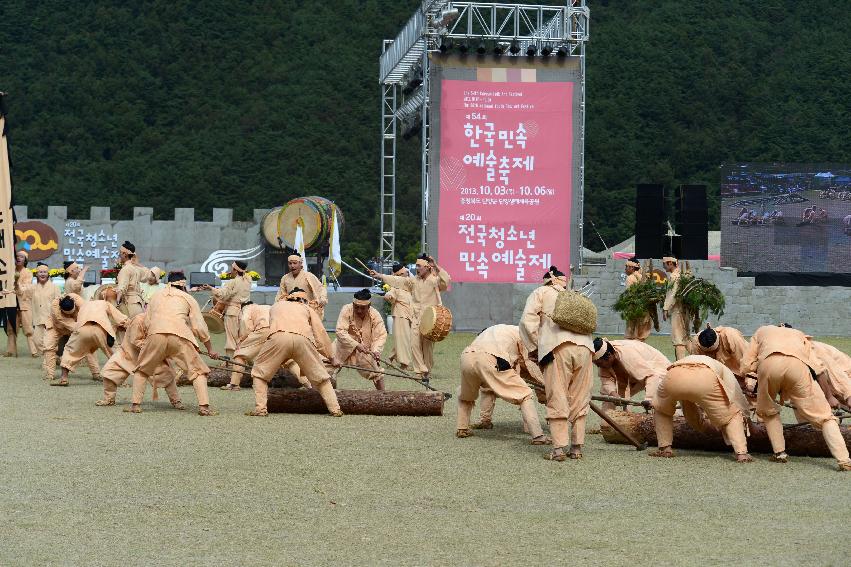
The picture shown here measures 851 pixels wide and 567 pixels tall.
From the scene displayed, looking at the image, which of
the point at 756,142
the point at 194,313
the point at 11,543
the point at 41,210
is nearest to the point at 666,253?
the point at 194,313

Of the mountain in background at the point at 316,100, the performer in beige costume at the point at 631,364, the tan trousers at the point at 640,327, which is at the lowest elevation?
the tan trousers at the point at 640,327

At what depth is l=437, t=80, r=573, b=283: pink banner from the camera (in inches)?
871

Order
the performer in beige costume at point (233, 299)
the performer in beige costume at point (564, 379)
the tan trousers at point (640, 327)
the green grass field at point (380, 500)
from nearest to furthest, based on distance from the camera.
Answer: the green grass field at point (380, 500) < the performer in beige costume at point (564, 379) < the performer in beige costume at point (233, 299) < the tan trousers at point (640, 327)

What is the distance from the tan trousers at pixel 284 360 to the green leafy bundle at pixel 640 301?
582 cm

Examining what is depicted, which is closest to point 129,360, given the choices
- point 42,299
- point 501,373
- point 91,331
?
point 91,331

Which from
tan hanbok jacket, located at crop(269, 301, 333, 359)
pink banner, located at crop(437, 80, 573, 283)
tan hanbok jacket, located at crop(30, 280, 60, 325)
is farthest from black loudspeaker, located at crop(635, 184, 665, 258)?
tan hanbok jacket, located at crop(269, 301, 333, 359)

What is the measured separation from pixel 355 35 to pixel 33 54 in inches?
450

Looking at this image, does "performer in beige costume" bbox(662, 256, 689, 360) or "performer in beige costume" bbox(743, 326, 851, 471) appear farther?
"performer in beige costume" bbox(662, 256, 689, 360)

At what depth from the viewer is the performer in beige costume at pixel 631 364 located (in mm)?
9148

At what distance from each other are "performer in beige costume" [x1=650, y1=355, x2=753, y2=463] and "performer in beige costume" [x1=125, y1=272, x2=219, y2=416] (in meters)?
3.79

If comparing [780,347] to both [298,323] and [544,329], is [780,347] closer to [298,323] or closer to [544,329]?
[544,329]

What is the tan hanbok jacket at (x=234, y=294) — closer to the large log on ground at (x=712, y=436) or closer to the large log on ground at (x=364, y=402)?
the large log on ground at (x=364, y=402)

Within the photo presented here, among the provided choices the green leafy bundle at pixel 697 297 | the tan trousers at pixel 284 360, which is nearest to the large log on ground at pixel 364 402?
the tan trousers at pixel 284 360

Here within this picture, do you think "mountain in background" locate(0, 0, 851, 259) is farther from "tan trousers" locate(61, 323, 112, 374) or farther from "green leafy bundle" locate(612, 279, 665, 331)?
"tan trousers" locate(61, 323, 112, 374)
